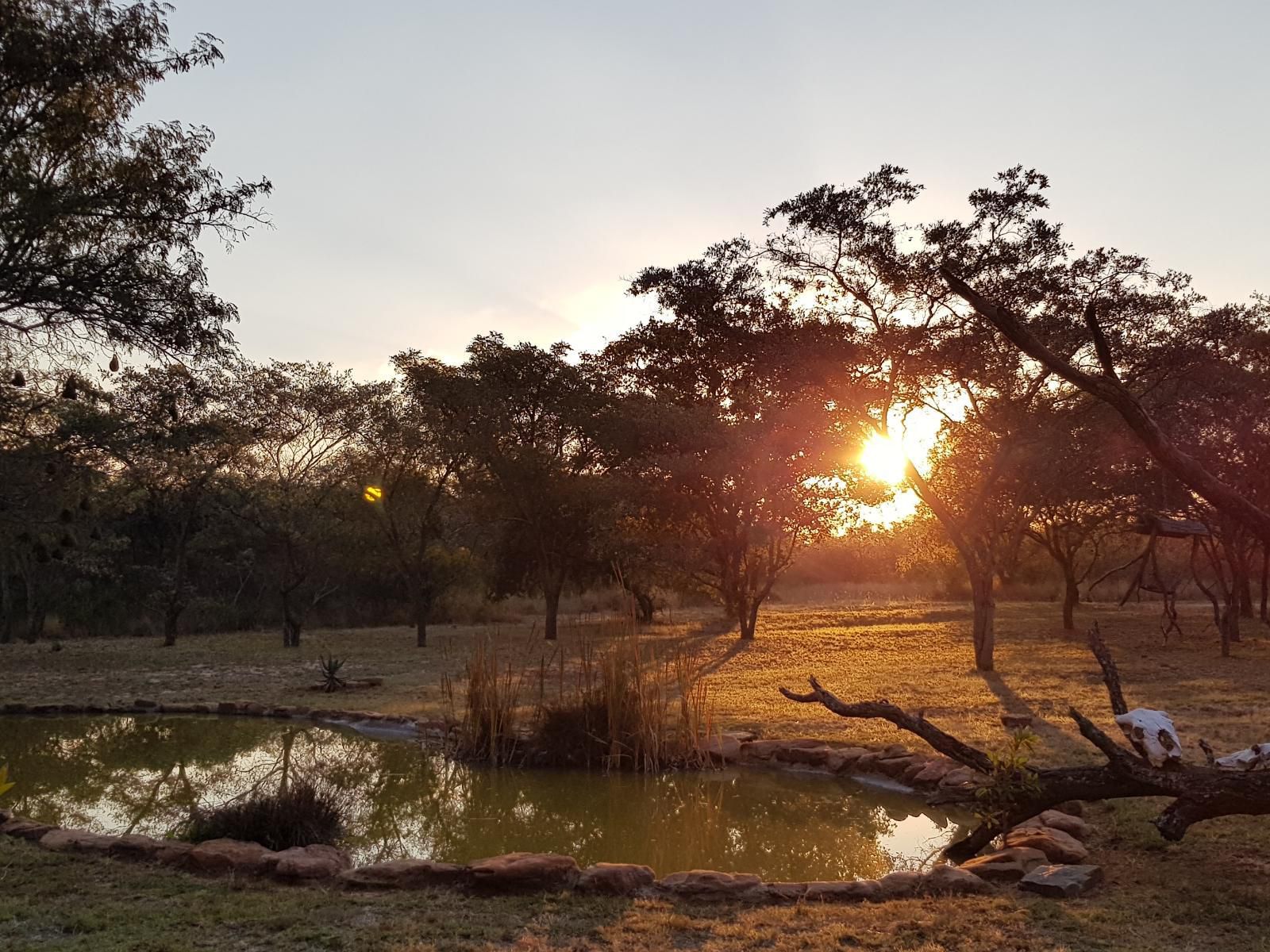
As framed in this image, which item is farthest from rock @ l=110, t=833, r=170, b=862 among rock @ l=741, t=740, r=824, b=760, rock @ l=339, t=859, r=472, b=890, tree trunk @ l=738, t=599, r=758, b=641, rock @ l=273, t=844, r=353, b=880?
tree trunk @ l=738, t=599, r=758, b=641

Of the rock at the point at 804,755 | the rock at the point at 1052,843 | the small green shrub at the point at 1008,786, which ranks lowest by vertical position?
the rock at the point at 804,755

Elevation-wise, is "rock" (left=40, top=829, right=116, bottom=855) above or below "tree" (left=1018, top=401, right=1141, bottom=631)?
below

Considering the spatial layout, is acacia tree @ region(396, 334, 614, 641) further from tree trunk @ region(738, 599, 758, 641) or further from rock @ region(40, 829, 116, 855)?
rock @ region(40, 829, 116, 855)

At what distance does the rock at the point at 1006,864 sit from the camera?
4605mm

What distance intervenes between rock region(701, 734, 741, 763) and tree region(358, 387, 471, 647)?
40.7ft

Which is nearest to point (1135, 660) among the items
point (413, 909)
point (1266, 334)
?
point (1266, 334)

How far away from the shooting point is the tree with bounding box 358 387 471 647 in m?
20.0

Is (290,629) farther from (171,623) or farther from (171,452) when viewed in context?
(171,452)

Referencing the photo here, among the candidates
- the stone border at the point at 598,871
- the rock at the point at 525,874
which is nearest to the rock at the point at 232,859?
the stone border at the point at 598,871

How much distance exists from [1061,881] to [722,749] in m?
3.80

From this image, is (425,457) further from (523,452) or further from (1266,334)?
(1266,334)

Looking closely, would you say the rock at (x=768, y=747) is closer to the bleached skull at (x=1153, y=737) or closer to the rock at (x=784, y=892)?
the bleached skull at (x=1153, y=737)

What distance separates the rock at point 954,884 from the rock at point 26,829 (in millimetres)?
4754

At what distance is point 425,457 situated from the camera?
67.3ft
